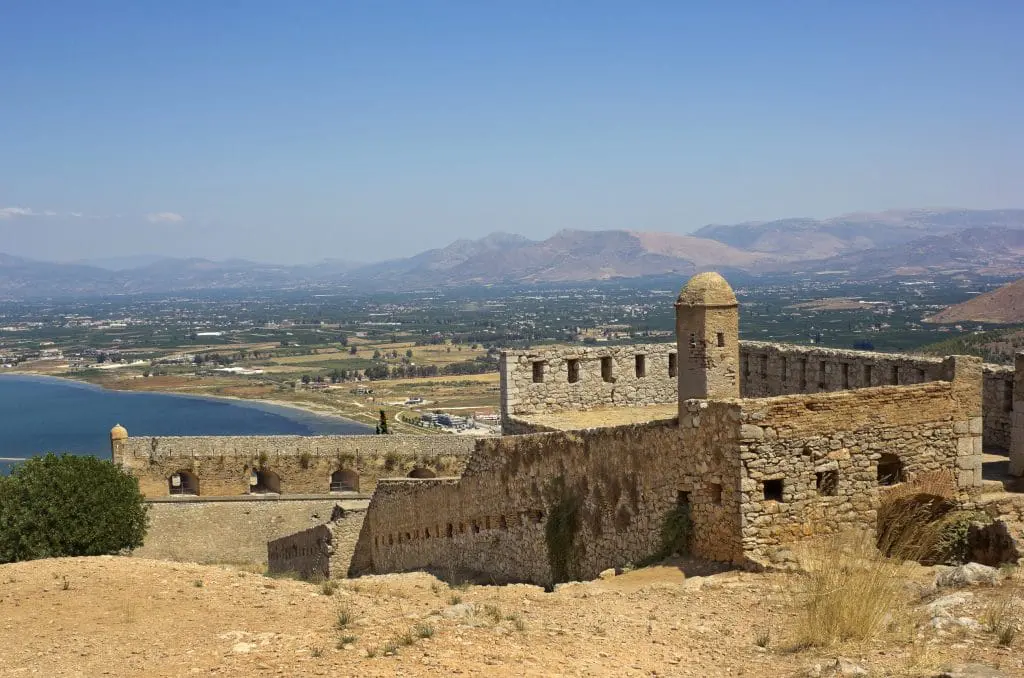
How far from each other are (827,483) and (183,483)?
861 inches

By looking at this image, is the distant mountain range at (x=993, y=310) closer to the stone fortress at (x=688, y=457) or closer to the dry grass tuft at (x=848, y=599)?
the stone fortress at (x=688, y=457)

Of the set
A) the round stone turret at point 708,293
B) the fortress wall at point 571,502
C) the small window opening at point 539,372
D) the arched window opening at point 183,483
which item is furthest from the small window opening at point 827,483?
the arched window opening at point 183,483

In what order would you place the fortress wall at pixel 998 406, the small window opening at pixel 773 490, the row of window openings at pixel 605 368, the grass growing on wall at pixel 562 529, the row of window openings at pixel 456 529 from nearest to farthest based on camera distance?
the small window opening at pixel 773 490, the fortress wall at pixel 998 406, the grass growing on wall at pixel 562 529, the row of window openings at pixel 456 529, the row of window openings at pixel 605 368

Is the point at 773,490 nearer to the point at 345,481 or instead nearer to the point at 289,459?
the point at 289,459

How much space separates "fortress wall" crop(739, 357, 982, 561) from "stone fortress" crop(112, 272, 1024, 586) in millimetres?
14

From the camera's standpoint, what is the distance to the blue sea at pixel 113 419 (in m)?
72.0

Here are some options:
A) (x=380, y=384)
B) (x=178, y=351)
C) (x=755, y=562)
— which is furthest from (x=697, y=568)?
(x=178, y=351)

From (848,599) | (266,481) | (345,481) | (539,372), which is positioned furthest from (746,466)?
(266,481)

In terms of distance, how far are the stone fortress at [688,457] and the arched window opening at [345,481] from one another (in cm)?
572

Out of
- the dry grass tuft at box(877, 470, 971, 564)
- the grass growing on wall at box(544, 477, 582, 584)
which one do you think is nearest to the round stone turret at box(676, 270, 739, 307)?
the grass growing on wall at box(544, 477, 582, 584)

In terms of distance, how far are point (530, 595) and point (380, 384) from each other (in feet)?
314

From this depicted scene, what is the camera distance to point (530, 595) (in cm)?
1045

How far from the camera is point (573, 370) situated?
16625mm

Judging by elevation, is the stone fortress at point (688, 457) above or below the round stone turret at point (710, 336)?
below
